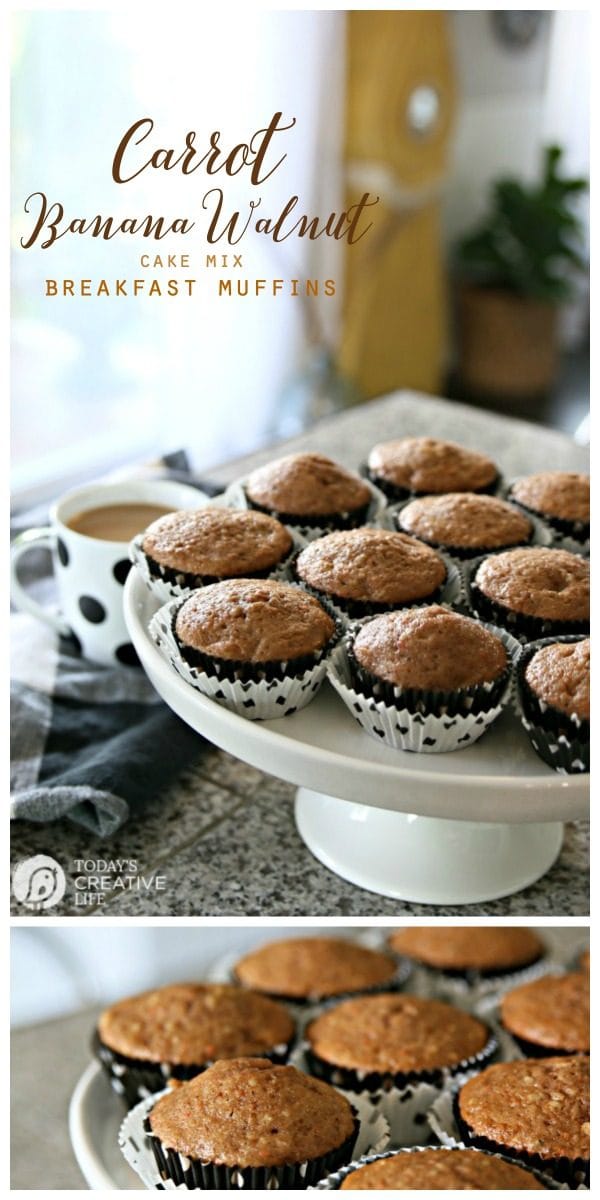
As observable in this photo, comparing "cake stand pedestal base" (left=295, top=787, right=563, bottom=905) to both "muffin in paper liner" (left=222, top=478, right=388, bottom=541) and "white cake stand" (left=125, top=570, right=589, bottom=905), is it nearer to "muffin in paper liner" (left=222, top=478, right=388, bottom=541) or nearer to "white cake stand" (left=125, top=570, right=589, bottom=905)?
"white cake stand" (left=125, top=570, right=589, bottom=905)

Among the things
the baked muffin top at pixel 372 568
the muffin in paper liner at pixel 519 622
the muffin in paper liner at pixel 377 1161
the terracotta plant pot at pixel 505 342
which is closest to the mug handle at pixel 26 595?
the baked muffin top at pixel 372 568

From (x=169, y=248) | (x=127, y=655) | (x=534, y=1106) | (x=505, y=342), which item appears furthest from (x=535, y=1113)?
(x=505, y=342)

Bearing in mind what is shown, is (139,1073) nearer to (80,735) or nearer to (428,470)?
(80,735)

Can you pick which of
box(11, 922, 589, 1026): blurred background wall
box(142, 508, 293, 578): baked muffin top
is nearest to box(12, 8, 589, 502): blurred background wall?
box(142, 508, 293, 578): baked muffin top

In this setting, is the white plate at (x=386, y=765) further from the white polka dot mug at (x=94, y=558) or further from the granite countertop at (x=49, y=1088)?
the granite countertop at (x=49, y=1088)

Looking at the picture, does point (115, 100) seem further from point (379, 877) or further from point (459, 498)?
point (379, 877)

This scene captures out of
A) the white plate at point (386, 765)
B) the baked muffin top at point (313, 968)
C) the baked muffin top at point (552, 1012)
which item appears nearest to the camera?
the white plate at point (386, 765)
